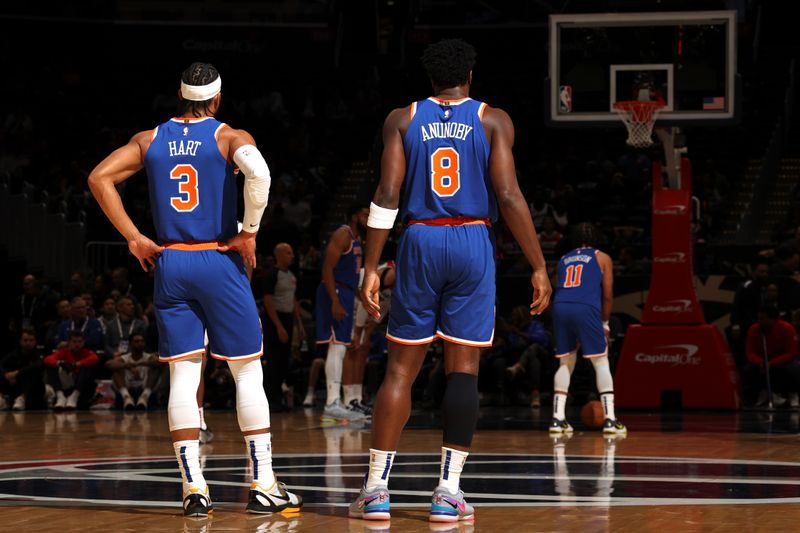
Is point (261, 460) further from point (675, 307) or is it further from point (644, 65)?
point (644, 65)

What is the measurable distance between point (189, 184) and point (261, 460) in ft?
4.65

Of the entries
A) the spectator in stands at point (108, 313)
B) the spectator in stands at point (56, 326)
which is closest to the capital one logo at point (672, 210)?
the spectator in stands at point (108, 313)

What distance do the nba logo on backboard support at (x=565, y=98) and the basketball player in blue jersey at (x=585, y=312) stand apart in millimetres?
3192

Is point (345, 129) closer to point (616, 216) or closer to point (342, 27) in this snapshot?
point (342, 27)

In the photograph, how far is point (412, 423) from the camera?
44.3 feet

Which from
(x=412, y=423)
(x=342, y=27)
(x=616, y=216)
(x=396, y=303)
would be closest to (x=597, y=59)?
(x=412, y=423)

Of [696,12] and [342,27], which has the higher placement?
[342,27]

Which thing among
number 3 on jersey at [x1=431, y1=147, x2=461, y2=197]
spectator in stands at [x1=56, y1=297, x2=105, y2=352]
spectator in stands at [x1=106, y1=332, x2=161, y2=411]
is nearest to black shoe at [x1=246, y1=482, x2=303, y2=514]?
number 3 on jersey at [x1=431, y1=147, x2=461, y2=197]

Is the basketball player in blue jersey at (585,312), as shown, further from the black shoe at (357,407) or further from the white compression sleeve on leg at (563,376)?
the black shoe at (357,407)

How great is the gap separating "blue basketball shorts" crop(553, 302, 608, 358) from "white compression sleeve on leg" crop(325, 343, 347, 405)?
2490 millimetres

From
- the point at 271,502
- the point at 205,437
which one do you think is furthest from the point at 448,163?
the point at 205,437

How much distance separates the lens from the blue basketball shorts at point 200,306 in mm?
6504

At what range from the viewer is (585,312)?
12039 mm

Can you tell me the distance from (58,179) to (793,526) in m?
19.1
